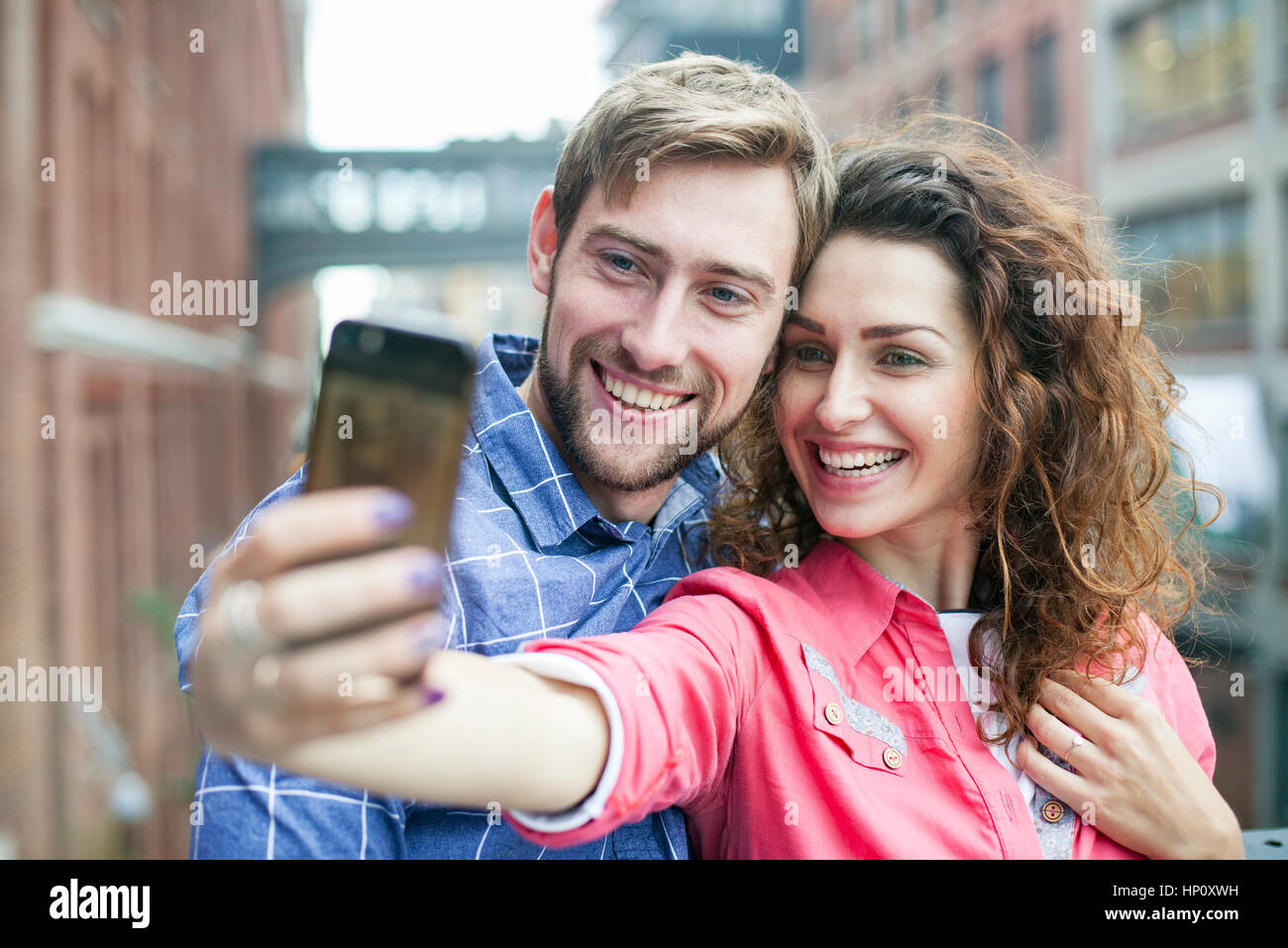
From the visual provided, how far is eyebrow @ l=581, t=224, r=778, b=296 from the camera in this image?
170 centimetres

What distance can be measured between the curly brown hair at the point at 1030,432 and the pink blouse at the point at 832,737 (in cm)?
12

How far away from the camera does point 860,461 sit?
5.80ft

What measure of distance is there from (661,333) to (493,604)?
0.54m

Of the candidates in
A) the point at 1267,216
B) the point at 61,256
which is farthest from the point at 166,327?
the point at 1267,216

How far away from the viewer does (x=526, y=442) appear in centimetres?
175

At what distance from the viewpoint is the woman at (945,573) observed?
61.3 inches

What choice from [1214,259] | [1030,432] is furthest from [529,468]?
[1214,259]

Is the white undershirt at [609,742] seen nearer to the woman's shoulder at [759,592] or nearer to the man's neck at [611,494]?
the woman's shoulder at [759,592]

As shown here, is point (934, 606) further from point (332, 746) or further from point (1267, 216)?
point (1267, 216)

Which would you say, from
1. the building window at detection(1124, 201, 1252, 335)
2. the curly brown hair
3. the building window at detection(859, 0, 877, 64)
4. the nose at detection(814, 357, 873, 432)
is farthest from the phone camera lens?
the building window at detection(859, 0, 877, 64)

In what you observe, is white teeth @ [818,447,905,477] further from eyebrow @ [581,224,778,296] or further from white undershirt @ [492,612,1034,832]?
white undershirt @ [492,612,1034,832]

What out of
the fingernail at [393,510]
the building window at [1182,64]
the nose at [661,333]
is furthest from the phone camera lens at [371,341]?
the building window at [1182,64]
